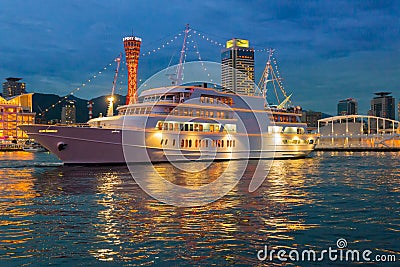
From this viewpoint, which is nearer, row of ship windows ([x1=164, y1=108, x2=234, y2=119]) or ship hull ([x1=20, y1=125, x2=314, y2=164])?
ship hull ([x1=20, y1=125, x2=314, y2=164])

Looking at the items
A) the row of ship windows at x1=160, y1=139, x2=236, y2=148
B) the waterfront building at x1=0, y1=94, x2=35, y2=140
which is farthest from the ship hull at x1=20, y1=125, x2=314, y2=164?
the waterfront building at x1=0, y1=94, x2=35, y2=140

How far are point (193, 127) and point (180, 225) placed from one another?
3437cm

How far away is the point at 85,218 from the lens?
15797 mm

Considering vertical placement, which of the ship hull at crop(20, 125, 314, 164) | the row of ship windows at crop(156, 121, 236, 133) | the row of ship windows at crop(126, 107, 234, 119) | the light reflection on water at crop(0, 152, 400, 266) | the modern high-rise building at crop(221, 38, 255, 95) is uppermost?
the modern high-rise building at crop(221, 38, 255, 95)

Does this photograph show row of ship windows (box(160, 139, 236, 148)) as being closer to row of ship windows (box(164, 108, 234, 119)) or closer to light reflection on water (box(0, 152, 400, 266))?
row of ship windows (box(164, 108, 234, 119))

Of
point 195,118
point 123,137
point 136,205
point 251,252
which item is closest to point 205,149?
point 195,118

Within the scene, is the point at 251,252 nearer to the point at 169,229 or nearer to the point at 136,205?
the point at 169,229

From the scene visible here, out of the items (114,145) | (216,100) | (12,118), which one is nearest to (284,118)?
(216,100)

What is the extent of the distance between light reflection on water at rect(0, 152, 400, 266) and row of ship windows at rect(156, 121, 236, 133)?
837 inches

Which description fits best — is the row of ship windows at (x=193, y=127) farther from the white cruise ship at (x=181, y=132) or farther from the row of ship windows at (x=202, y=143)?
the row of ship windows at (x=202, y=143)

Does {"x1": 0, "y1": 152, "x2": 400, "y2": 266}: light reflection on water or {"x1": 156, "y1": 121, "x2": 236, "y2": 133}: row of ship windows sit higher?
{"x1": 156, "y1": 121, "x2": 236, "y2": 133}: row of ship windows

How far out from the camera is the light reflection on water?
11297mm

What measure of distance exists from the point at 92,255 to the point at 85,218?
4.87m

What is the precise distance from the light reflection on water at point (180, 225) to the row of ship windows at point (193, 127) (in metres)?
21.3
